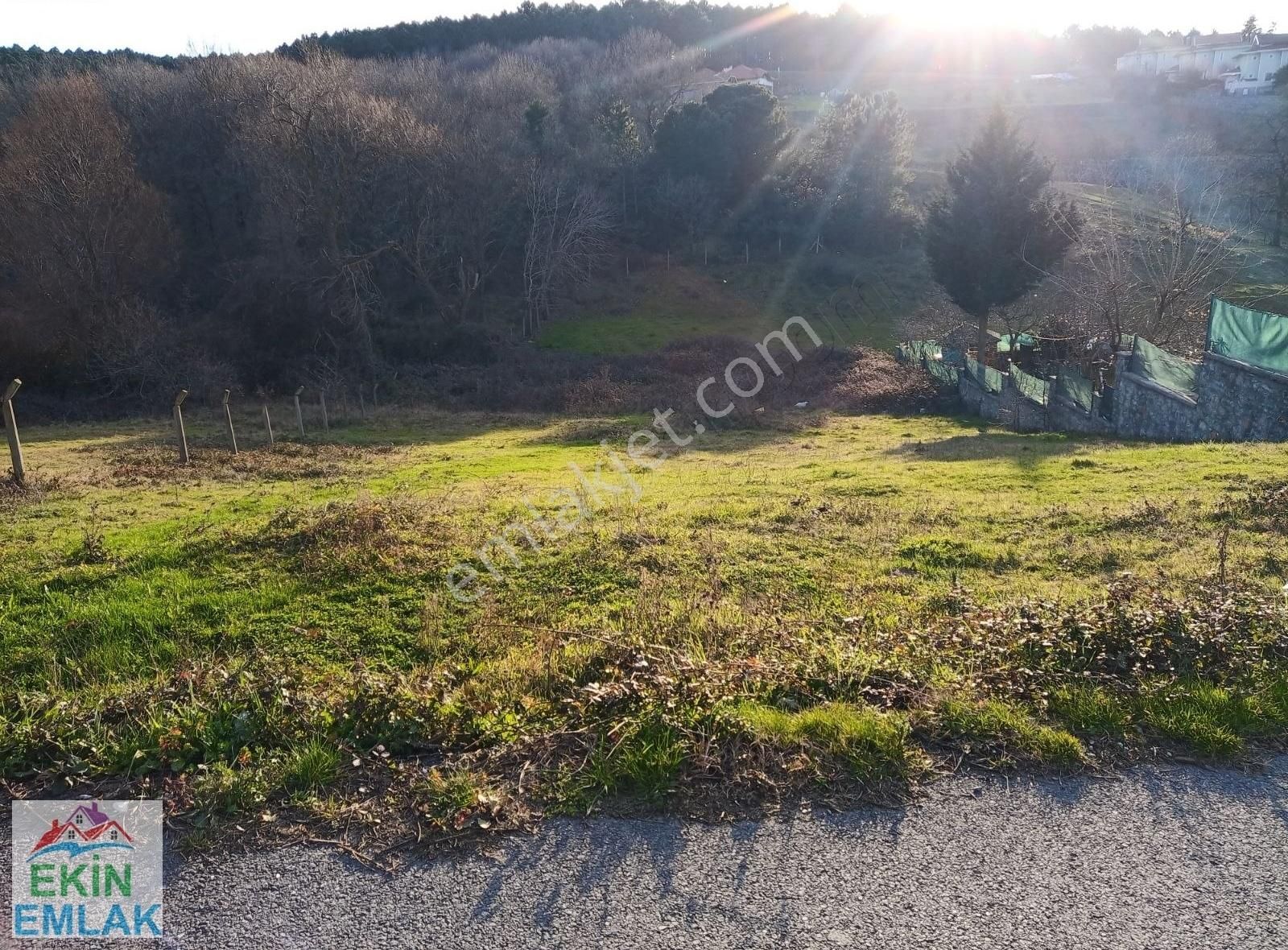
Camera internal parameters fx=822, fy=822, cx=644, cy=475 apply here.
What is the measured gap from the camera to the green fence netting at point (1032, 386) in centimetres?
2170

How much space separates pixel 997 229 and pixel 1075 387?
500 inches

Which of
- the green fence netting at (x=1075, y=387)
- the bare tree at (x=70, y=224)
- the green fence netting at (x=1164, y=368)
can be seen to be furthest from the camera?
→ the bare tree at (x=70, y=224)

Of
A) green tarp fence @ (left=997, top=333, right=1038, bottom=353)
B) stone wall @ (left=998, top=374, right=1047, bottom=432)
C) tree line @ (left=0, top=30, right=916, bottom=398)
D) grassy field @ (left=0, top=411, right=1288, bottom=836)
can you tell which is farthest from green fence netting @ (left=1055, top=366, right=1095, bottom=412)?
tree line @ (left=0, top=30, right=916, bottom=398)

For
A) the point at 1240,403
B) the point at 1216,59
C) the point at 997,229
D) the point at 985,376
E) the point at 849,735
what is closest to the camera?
the point at 849,735

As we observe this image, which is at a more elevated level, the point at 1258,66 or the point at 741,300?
the point at 1258,66

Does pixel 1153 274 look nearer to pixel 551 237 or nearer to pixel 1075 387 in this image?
pixel 1075 387

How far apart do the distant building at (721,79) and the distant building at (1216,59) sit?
136 ft

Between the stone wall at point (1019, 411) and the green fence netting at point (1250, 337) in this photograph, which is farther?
the stone wall at point (1019, 411)

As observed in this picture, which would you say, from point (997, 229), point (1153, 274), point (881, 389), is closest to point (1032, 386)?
point (881, 389)

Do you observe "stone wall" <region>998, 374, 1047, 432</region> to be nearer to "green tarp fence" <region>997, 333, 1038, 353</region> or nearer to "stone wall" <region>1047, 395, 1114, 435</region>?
"stone wall" <region>1047, 395, 1114, 435</region>

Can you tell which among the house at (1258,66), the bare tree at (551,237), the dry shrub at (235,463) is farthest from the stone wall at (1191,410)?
the house at (1258,66)

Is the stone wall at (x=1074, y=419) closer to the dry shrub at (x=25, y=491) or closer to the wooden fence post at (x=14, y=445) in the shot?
the dry shrub at (x=25, y=491)

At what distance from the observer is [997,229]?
30.9 m

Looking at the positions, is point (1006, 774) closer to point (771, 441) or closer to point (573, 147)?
point (771, 441)
